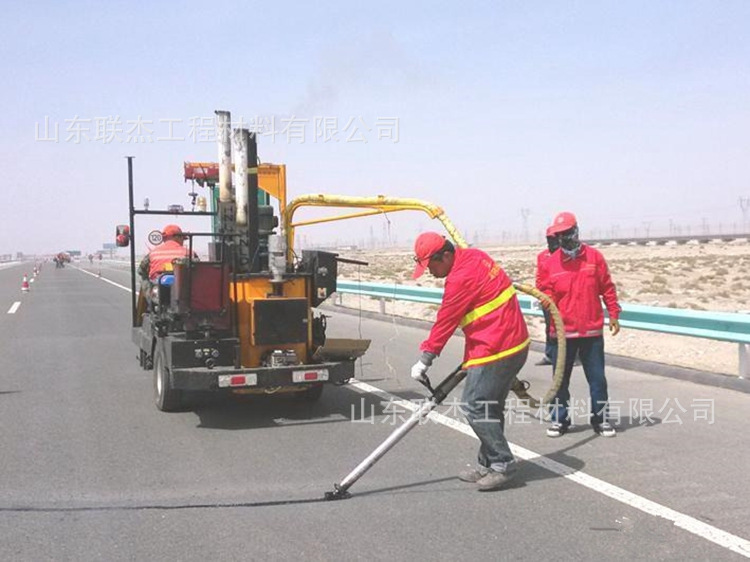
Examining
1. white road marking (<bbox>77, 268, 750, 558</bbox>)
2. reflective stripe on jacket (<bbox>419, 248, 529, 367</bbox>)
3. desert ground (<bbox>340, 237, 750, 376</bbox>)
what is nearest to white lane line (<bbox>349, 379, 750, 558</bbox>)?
white road marking (<bbox>77, 268, 750, 558</bbox>)

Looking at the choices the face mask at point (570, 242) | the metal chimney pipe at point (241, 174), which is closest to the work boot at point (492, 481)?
the face mask at point (570, 242)

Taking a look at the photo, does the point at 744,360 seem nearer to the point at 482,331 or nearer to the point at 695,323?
the point at 695,323

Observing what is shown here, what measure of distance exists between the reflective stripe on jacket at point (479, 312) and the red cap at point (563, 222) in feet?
5.37

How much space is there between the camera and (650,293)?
25.7 metres

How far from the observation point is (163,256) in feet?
27.6

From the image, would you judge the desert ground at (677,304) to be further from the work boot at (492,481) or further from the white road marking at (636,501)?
the work boot at (492,481)

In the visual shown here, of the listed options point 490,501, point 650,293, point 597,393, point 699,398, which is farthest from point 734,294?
point 490,501

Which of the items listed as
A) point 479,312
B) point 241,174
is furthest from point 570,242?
point 241,174

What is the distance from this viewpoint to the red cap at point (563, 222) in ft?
21.4

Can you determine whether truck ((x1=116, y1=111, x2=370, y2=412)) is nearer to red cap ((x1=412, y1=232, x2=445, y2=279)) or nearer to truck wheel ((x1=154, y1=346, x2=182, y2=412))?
truck wheel ((x1=154, y1=346, x2=182, y2=412))

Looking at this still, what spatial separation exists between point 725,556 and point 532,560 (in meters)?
1.05

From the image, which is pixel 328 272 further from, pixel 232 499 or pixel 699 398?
pixel 699 398

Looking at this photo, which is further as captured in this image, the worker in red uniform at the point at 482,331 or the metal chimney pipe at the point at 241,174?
the metal chimney pipe at the point at 241,174

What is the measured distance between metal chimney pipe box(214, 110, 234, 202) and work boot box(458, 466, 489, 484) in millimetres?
4495
